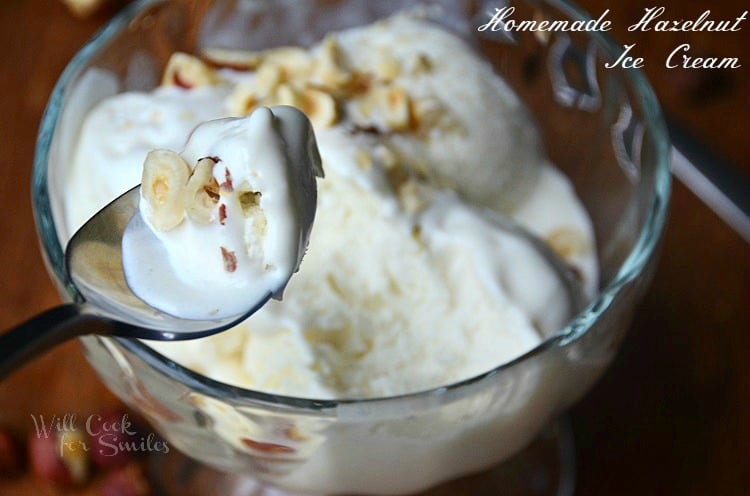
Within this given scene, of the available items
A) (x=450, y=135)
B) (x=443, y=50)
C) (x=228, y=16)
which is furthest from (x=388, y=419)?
(x=228, y=16)

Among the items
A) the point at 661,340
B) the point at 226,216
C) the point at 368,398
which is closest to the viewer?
the point at 226,216

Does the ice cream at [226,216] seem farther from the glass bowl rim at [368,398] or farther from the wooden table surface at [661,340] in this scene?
the wooden table surface at [661,340]

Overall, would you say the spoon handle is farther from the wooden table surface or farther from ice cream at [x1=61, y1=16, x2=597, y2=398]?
the wooden table surface

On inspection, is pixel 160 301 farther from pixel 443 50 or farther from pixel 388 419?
pixel 443 50

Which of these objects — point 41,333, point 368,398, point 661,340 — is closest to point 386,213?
point 368,398

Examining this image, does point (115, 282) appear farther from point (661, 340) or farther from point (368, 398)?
point (661, 340)

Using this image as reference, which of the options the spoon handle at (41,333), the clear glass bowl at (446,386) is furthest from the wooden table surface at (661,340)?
the spoon handle at (41,333)
